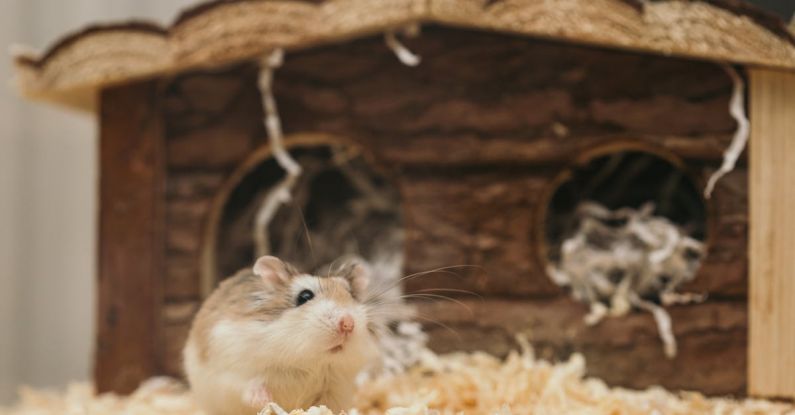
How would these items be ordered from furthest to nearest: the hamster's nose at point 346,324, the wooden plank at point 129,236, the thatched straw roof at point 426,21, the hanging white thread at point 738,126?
the wooden plank at point 129,236 → the hanging white thread at point 738,126 → the thatched straw roof at point 426,21 → the hamster's nose at point 346,324

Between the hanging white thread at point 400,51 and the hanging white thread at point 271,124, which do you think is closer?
the hanging white thread at point 400,51

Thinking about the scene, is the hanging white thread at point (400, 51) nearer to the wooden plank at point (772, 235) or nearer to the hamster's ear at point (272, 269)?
the hamster's ear at point (272, 269)

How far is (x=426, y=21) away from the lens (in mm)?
1965

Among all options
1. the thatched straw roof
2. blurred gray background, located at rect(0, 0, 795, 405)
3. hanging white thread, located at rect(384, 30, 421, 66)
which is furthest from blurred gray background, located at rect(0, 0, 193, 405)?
hanging white thread, located at rect(384, 30, 421, 66)

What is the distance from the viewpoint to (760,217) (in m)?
1.86

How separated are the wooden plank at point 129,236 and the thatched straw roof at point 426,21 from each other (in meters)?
0.21

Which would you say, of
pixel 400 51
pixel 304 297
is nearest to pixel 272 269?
pixel 304 297

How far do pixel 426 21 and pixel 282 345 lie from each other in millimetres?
1011

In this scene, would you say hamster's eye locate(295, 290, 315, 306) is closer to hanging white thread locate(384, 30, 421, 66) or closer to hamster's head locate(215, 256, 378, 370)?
hamster's head locate(215, 256, 378, 370)

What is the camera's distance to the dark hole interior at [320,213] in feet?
8.75

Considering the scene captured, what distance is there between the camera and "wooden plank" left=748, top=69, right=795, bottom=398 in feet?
5.99

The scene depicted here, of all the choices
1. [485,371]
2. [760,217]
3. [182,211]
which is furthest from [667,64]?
[182,211]

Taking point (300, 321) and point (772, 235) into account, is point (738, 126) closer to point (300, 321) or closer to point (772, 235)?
point (772, 235)

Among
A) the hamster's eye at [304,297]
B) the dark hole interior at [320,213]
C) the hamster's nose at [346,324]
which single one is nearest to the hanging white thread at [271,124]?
the dark hole interior at [320,213]
